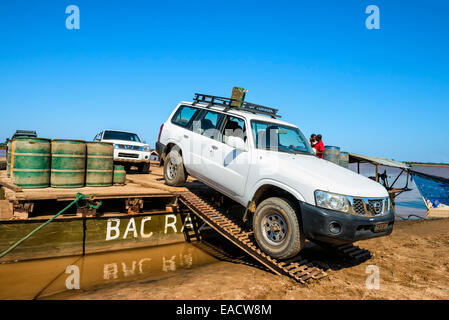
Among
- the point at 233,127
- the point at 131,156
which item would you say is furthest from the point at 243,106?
the point at 131,156

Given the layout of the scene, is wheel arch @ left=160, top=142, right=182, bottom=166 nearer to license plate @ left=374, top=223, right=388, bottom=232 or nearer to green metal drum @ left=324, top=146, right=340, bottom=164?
license plate @ left=374, top=223, right=388, bottom=232

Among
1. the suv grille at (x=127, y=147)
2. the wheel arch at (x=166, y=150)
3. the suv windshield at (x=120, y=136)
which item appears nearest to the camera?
the wheel arch at (x=166, y=150)

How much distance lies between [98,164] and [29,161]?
119cm

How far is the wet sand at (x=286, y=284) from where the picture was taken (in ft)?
11.2

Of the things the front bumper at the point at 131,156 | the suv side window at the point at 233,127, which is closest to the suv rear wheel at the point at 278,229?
the suv side window at the point at 233,127

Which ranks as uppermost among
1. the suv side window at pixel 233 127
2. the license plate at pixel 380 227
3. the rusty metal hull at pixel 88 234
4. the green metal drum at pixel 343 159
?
the suv side window at pixel 233 127

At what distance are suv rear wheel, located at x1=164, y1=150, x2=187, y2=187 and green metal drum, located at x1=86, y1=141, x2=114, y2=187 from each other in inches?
49.0

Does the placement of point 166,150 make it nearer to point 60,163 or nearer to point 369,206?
point 60,163

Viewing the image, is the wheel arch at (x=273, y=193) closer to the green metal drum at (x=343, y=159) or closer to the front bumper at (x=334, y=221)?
the front bumper at (x=334, y=221)

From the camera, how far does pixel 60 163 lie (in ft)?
17.2

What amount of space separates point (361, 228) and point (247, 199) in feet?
5.58

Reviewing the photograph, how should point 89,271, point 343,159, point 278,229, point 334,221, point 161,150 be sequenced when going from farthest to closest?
point 343,159 → point 161,150 → point 89,271 → point 278,229 → point 334,221
